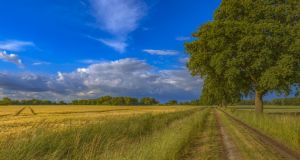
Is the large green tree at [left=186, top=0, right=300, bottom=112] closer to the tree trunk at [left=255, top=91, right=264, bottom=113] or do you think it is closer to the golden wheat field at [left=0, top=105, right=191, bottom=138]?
the tree trunk at [left=255, top=91, right=264, bottom=113]


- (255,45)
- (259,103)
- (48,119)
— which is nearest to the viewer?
(255,45)

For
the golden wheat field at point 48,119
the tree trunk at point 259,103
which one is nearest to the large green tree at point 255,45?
the tree trunk at point 259,103

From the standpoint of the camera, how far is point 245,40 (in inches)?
969

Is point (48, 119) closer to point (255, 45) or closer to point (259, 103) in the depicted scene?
point (259, 103)

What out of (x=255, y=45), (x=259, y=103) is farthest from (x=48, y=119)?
(x=255, y=45)

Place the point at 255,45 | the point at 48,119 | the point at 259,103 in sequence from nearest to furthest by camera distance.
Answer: the point at 255,45, the point at 259,103, the point at 48,119

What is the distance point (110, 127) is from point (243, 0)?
69.8ft

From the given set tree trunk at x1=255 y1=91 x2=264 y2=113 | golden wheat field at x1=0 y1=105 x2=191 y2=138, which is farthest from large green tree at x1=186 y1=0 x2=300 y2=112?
golden wheat field at x1=0 y1=105 x2=191 y2=138

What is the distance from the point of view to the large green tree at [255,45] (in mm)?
24047

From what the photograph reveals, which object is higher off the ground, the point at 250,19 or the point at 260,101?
the point at 250,19

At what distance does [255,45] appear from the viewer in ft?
81.4

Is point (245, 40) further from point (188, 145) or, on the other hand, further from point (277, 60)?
point (188, 145)

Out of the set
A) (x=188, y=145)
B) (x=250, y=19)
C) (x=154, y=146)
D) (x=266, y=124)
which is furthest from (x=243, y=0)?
(x=154, y=146)

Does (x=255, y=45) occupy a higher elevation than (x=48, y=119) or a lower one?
higher
